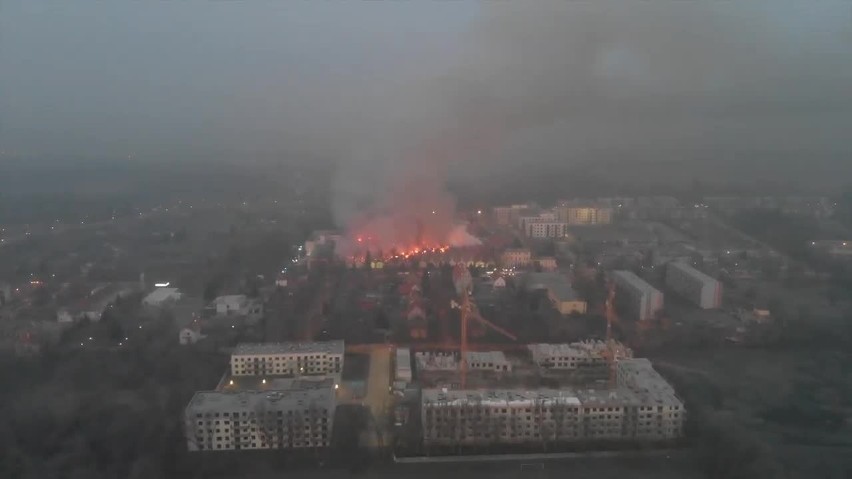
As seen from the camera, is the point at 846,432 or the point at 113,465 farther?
the point at 846,432

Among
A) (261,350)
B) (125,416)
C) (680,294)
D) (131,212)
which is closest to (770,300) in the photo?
(680,294)

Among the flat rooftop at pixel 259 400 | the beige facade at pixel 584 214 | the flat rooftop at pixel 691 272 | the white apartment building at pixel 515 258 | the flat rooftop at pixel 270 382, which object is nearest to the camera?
the flat rooftop at pixel 259 400

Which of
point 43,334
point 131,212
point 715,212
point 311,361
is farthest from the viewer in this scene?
point 131,212

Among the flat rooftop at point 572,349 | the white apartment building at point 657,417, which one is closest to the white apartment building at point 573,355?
the flat rooftop at point 572,349

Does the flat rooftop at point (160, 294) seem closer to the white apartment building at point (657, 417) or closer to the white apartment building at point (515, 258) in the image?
the white apartment building at point (515, 258)

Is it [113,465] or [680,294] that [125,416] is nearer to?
[113,465]

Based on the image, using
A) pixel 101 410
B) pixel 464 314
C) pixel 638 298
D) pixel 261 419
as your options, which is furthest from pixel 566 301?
pixel 101 410

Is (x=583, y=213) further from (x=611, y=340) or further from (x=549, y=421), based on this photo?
(x=549, y=421)
